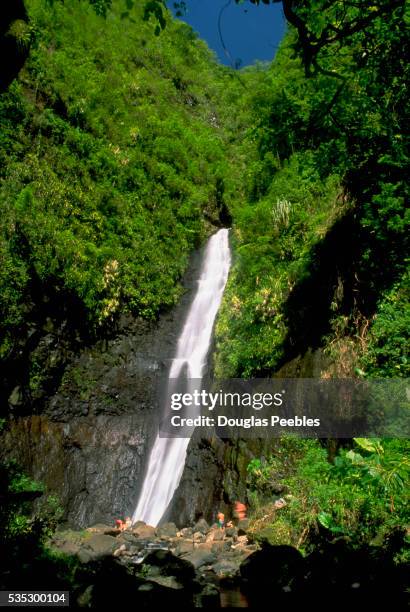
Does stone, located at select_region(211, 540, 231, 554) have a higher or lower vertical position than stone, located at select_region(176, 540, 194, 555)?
higher

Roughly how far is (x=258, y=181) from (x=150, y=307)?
6934mm

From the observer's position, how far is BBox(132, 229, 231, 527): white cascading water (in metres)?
11.6

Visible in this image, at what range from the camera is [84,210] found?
583 inches

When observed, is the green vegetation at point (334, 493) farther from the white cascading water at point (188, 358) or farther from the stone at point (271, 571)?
the white cascading water at point (188, 358)

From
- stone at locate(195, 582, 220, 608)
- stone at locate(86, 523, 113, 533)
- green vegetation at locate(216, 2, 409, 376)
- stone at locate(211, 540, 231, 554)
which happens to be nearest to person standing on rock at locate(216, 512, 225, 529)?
stone at locate(211, 540, 231, 554)

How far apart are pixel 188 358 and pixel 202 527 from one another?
5.54 meters

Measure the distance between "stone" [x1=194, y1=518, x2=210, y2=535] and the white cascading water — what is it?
1.54m

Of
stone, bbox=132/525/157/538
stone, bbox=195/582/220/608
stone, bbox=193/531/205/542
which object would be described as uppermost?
stone, bbox=193/531/205/542

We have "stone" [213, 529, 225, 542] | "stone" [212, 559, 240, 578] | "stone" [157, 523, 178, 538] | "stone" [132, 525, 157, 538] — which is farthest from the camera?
"stone" [132, 525, 157, 538]

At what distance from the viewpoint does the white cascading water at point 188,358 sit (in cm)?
1164

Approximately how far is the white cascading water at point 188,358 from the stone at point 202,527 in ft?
5.04

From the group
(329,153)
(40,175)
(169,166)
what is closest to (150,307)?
(40,175)

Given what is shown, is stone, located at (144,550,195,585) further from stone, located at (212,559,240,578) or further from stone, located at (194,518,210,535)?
stone, located at (194,518,210,535)

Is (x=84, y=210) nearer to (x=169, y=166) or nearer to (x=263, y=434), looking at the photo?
(x=169, y=166)
